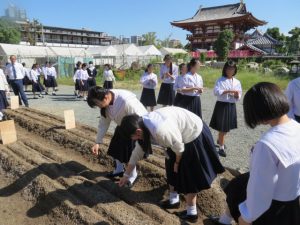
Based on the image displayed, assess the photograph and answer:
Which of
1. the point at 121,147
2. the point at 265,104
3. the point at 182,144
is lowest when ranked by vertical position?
the point at 121,147

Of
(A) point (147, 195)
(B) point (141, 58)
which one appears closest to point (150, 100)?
(A) point (147, 195)

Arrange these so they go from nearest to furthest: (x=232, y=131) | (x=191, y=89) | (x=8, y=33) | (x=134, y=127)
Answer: (x=134, y=127) < (x=191, y=89) < (x=232, y=131) < (x=8, y=33)

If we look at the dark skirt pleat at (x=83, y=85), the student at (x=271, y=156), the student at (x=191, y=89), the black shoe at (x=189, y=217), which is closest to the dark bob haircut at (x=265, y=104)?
the student at (x=271, y=156)

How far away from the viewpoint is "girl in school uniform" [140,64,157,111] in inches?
287

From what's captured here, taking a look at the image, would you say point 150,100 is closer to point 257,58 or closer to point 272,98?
point 272,98

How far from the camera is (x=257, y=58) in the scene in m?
28.4

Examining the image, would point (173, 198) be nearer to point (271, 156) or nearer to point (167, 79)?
point (271, 156)

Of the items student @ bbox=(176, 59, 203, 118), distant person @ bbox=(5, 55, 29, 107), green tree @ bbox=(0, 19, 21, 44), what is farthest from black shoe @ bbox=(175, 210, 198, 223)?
green tree @ bbox=(0, 19, 21, 44)

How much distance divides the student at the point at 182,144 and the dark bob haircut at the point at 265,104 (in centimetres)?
85

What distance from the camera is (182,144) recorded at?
234 centimetres

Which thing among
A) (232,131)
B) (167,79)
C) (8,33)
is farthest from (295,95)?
(8,33)

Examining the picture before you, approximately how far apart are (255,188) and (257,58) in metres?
29.3

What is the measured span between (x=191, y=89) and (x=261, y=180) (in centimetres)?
388

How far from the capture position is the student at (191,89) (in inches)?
205
